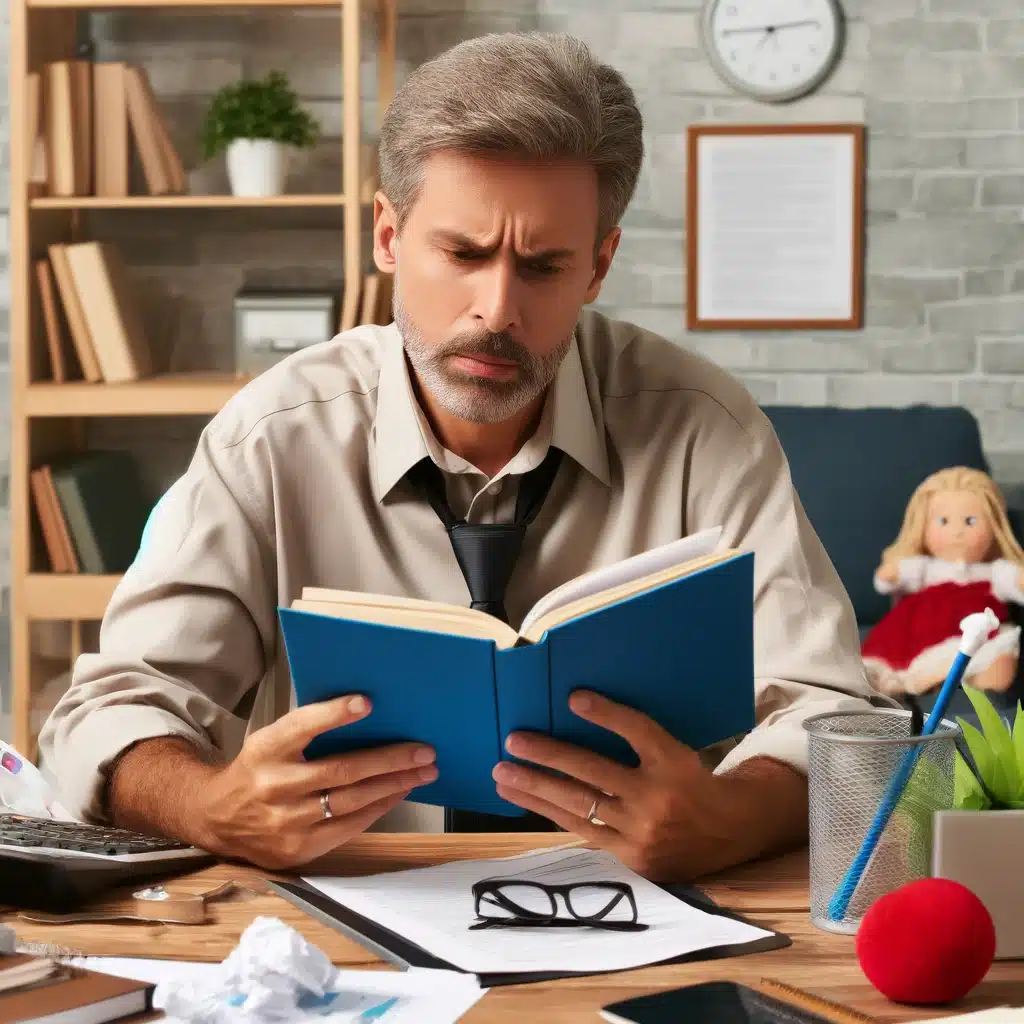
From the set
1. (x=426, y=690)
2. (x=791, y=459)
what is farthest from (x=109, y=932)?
(x=791, y=459)

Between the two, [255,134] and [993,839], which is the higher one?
[255,134]

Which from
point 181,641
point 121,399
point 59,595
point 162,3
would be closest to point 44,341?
point 121,399

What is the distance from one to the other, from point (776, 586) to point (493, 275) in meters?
0.41

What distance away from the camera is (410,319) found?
1.42 meters

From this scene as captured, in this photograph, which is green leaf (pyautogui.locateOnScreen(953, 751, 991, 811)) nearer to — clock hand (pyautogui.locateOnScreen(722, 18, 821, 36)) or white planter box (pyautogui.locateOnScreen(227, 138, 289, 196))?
white planter box (pyautogui.locateOnScreen(227, 138, 289, 196))

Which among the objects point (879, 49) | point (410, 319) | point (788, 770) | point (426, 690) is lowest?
point (788, 770)

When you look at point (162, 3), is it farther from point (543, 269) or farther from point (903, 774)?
point (903, 774)

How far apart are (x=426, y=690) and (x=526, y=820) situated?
431 mm

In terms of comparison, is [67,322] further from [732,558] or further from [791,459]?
[732,558]

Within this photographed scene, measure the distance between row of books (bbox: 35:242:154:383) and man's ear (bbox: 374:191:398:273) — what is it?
1991 millimetres

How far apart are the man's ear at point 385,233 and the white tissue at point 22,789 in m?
0.60

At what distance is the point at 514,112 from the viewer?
130 cm

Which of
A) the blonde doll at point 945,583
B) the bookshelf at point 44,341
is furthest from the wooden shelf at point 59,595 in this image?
the blonde doll at point 945,583

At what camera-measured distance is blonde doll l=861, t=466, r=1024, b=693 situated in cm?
292
